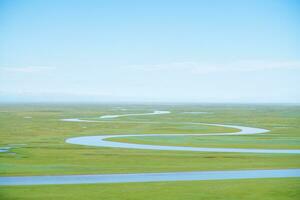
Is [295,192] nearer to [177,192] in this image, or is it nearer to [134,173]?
[177,192]

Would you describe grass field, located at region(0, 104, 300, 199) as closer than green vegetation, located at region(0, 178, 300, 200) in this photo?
No

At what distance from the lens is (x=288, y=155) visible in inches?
1209

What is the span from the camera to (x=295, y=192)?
19.8 meters

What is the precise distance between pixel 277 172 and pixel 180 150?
10.0 metres

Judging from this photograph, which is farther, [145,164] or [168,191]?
[145,164]

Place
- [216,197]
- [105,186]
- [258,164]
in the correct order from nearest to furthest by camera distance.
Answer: [216,197] < [105,186] < [258,164]

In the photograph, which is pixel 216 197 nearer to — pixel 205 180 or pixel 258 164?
pixel 205 180

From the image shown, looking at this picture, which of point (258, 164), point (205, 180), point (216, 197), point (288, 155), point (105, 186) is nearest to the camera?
point (216, 197)

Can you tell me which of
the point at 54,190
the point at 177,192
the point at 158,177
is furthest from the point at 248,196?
the point at 54,190

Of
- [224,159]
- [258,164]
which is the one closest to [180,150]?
[224,159]

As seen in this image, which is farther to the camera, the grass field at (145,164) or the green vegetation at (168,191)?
the grass field at (145,164)

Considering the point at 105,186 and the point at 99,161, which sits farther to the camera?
the point at 99,161

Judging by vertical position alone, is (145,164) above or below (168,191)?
above

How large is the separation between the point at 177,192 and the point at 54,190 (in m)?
5.51
